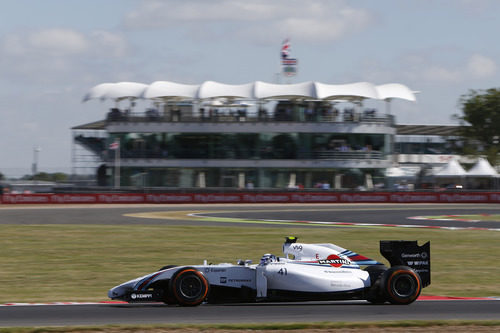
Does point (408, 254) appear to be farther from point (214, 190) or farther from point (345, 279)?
point (214, 190)

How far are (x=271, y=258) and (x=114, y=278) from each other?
4.49 meters

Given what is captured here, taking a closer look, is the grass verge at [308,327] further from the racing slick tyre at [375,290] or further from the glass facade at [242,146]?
the glass facade at [242,146]

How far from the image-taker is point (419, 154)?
2980 inches

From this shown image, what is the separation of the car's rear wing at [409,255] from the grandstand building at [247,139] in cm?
4036

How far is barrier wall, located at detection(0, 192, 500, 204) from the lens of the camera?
43.1 metres

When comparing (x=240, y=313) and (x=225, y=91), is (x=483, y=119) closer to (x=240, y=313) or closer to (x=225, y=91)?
(x=225, y=91)

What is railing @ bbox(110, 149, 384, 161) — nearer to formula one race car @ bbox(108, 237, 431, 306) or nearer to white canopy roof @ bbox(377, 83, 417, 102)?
white canopy roof @ bbox(377, 83, 417, 102)

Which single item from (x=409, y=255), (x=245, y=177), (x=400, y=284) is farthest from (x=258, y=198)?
(x=400, y=284)

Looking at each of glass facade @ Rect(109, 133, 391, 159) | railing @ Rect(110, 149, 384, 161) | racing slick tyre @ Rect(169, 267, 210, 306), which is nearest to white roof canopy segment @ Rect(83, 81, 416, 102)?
glass facade @ Rect(109, 133, 391, 159)

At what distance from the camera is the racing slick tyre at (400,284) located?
952 cm

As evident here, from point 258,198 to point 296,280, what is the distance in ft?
119

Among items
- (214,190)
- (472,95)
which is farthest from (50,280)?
(472,95)

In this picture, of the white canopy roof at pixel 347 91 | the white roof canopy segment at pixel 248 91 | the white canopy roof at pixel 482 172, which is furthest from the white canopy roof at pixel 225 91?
the white canopy roof at pixel 482 172

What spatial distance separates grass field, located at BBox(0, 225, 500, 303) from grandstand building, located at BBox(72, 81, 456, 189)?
26.0 metres
